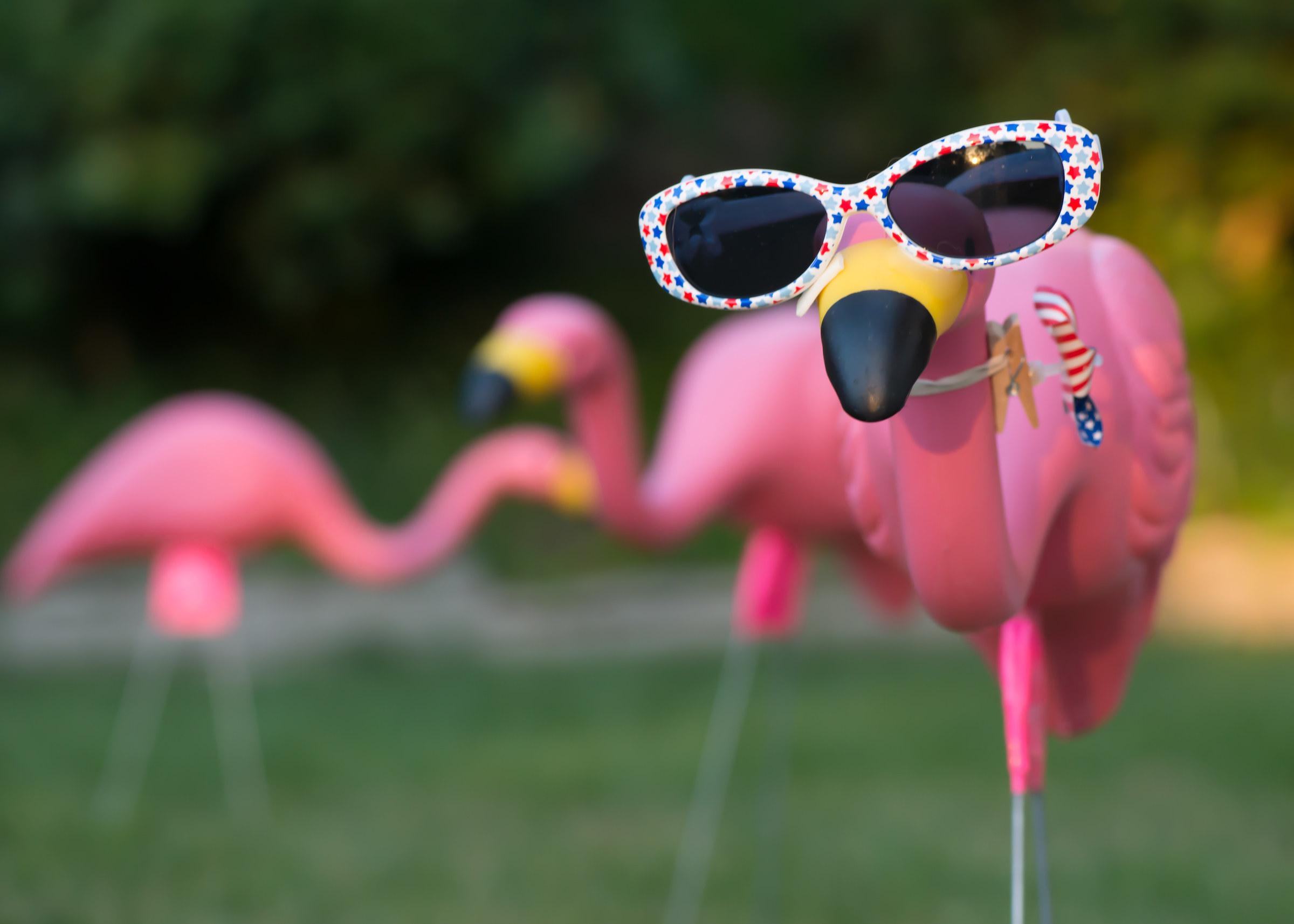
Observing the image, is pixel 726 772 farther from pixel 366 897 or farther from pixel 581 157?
pixel 581 157

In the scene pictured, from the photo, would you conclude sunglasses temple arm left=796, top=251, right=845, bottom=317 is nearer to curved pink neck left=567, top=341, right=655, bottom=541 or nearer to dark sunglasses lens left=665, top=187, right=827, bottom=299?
dark sunglasses lens left=665, top=187, right=827, bottom=299

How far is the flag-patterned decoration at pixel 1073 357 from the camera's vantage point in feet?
4.57

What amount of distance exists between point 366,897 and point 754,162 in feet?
23.7

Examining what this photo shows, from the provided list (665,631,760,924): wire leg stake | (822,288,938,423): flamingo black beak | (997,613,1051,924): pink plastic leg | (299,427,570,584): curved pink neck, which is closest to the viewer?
(822,288,938,423): flamingo black beak

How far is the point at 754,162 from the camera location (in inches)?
386

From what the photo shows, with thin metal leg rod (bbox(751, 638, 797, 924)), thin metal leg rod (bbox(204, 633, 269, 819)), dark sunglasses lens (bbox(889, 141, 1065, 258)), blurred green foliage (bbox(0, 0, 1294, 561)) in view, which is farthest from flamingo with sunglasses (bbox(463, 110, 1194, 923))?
blurred green foliage (bbox(0, 0, 1294, 561))

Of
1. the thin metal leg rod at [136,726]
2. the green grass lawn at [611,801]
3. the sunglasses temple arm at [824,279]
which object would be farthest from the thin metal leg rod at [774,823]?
the sunglasses temple arm at [824,279]

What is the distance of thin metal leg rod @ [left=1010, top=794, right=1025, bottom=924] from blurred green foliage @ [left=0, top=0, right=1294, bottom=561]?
20.6ft

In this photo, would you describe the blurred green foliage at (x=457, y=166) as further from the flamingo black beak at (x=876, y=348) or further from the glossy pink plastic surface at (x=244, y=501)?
the flamingo black beak at (x=876, y=348)

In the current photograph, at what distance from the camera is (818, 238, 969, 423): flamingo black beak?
1.15 meters

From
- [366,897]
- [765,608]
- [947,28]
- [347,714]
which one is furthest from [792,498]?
[947,28]

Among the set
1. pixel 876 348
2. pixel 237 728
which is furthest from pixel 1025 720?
pixel 237 728

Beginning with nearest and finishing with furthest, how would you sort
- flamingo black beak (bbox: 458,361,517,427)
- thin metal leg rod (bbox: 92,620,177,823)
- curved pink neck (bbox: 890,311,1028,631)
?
curved pink neck (bbox: 890,311,1028,631) < flamingo black beak (bbox: 458,361,517,427) < thin metal leg rod (bbox: 92,620,177,823)

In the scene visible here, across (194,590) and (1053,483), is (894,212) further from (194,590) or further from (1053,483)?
(194,590)
